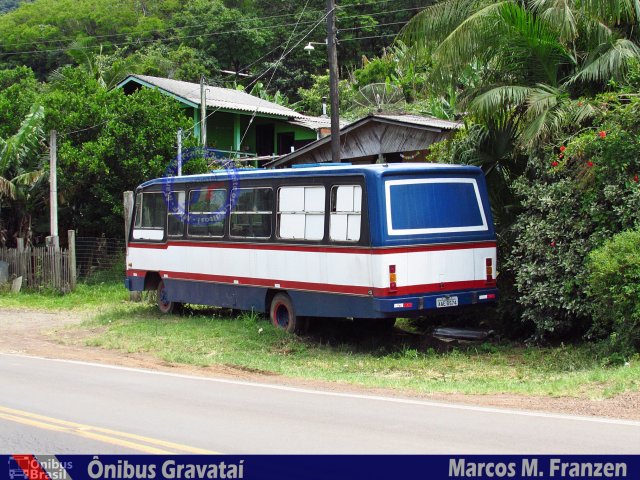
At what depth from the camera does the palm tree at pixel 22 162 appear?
86.0 ft

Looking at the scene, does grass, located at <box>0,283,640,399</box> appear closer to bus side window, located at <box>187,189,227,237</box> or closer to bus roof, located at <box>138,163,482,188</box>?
bus side window, located at <box>187,189,227,237</box>

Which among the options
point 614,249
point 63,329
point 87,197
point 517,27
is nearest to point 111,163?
point 87,197

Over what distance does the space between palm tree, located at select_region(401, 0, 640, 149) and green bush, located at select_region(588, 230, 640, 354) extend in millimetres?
2614

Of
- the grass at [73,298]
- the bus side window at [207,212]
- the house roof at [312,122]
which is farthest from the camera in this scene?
the house roof at [312,122]

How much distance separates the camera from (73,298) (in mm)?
23938

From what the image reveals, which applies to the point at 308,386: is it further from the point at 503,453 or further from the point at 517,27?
the point at 517,27

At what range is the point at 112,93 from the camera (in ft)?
91.6

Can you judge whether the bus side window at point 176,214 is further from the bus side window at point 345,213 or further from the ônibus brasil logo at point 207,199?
the bus side window at point 345,213

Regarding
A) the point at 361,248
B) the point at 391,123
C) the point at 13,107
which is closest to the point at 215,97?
the point at 13,107

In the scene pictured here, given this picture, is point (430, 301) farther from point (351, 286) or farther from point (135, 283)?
point (135, 283)

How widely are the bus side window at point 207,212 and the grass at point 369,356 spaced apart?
187 cm

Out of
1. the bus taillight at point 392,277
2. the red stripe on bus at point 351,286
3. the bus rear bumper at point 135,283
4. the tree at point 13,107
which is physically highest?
the tree at point 13,107

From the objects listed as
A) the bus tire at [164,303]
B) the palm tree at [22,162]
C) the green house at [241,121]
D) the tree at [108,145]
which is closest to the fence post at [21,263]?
the palm tree at [22,162]

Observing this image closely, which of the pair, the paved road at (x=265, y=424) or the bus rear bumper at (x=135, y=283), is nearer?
the paved road at (x=265, y=424)
